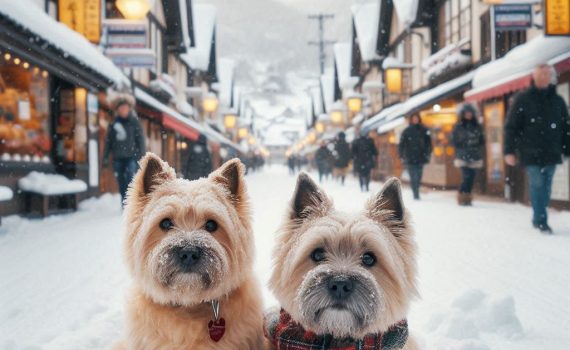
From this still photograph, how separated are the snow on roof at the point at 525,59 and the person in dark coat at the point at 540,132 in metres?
2.74

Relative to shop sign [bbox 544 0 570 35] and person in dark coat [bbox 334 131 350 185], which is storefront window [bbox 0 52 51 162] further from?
person in dark coat [bbox 334 131 350 185]

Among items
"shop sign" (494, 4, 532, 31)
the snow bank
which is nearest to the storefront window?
the snow bank

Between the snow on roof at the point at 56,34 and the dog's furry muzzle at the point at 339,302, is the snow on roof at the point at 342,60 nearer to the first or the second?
the snow on roof at the point at 56,34

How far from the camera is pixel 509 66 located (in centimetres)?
1088

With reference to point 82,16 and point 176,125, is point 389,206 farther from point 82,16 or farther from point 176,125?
point 176,125

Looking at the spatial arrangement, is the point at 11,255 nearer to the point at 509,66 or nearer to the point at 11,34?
the point at 11,34

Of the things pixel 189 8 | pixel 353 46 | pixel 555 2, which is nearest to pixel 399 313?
pixel 555 2

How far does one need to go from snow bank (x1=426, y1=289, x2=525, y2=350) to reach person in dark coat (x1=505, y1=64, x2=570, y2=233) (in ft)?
Result: 12.0

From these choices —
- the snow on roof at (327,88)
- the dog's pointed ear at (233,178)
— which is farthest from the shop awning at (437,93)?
the snow on roof at (327,88)

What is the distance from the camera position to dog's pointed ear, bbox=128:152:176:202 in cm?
267

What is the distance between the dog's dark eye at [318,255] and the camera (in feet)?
7.29

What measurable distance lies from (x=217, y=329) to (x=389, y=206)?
3.54ft

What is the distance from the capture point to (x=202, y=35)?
3541 cm

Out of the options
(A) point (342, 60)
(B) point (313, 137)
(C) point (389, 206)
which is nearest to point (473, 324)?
(C) point (389, 206)
